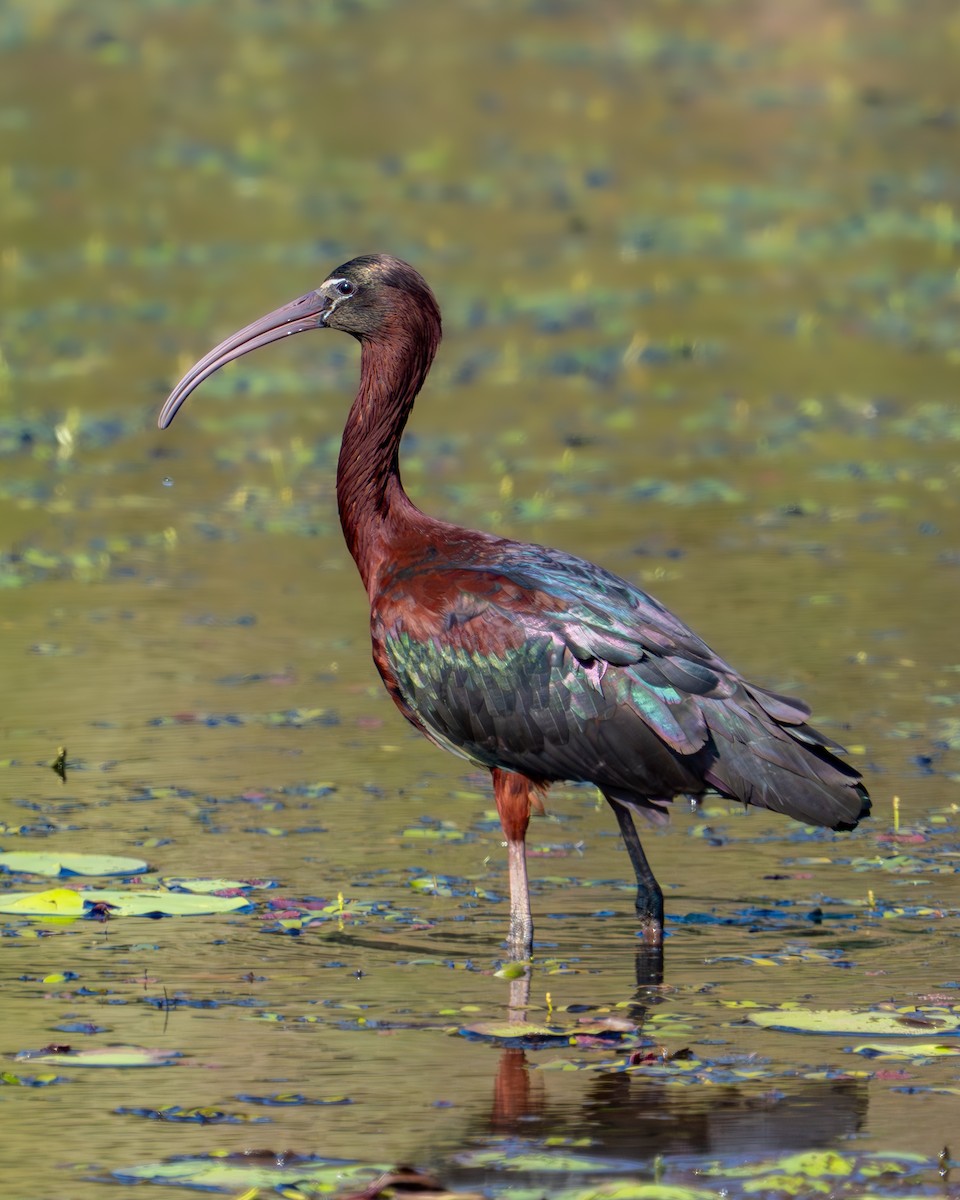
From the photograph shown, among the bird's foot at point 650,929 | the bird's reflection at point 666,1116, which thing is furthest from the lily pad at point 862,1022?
the bird's foot at point 650,929

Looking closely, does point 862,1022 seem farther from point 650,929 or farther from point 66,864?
point 66,864

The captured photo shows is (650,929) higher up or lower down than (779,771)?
lower down

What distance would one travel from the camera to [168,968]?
6691 millimetres

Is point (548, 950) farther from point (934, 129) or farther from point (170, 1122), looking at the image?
point (934, 129)

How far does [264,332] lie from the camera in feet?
26.9

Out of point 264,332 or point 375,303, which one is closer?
point 375,303

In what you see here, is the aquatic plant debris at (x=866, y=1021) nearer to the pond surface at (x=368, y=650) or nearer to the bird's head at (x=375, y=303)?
the pond surface at (x=368, y=650)

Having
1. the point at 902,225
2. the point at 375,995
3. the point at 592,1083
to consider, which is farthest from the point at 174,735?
the point at 902,225

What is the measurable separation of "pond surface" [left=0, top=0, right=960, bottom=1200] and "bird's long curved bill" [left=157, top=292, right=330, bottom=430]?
1.32 meters

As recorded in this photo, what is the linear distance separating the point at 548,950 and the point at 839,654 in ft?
11.6

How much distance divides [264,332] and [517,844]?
211 cm

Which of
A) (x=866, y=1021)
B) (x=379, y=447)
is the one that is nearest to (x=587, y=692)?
(x=379, y=447)

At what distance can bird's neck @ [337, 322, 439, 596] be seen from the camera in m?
7.54

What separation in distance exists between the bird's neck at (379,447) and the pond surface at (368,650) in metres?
0.98
